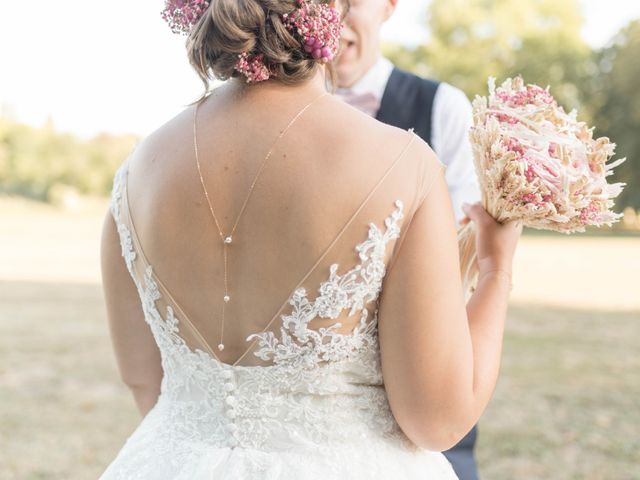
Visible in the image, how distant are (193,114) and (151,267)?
1.14 ft

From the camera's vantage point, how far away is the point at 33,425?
20.9 ft

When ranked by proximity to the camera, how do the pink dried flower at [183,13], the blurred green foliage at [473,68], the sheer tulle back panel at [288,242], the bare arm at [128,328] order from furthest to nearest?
the blurred green foliage at [473,68]
the bare arm at [128,328]
the pink dried flower at [183,13]
the sheer tulle back panel at [288,242]

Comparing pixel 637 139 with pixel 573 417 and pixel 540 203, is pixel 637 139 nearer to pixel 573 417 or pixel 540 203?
pixel 573 417

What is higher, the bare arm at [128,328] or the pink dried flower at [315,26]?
the pink dried flower at [315,26]

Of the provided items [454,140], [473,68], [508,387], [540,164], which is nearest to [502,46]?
[473,68]

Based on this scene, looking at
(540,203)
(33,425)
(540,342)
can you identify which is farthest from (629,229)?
(540,203)

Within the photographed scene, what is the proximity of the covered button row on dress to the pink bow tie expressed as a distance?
1577 millimetres

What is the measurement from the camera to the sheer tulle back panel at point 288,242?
56.9 inches

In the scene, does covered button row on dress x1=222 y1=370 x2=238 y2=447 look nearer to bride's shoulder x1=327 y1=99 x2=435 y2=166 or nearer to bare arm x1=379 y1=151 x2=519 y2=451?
bare arm x1=379 y1=151 x2=519 y2=451

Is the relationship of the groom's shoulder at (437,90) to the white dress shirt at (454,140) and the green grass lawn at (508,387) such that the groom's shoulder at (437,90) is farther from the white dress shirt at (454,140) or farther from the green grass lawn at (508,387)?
the green grass lawn at (508,387)

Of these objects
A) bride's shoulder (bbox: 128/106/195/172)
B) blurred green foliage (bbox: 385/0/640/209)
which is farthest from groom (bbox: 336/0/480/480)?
blurred green foliage (bbox: 385/0/640/209)

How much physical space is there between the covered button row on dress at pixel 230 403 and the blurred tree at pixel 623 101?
116 ft

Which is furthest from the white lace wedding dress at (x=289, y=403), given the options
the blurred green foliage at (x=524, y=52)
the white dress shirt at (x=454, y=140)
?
the blurred green foliage at (x=524, y=52)

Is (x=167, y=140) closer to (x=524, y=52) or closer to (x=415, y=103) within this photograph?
(x=415, y=103)
